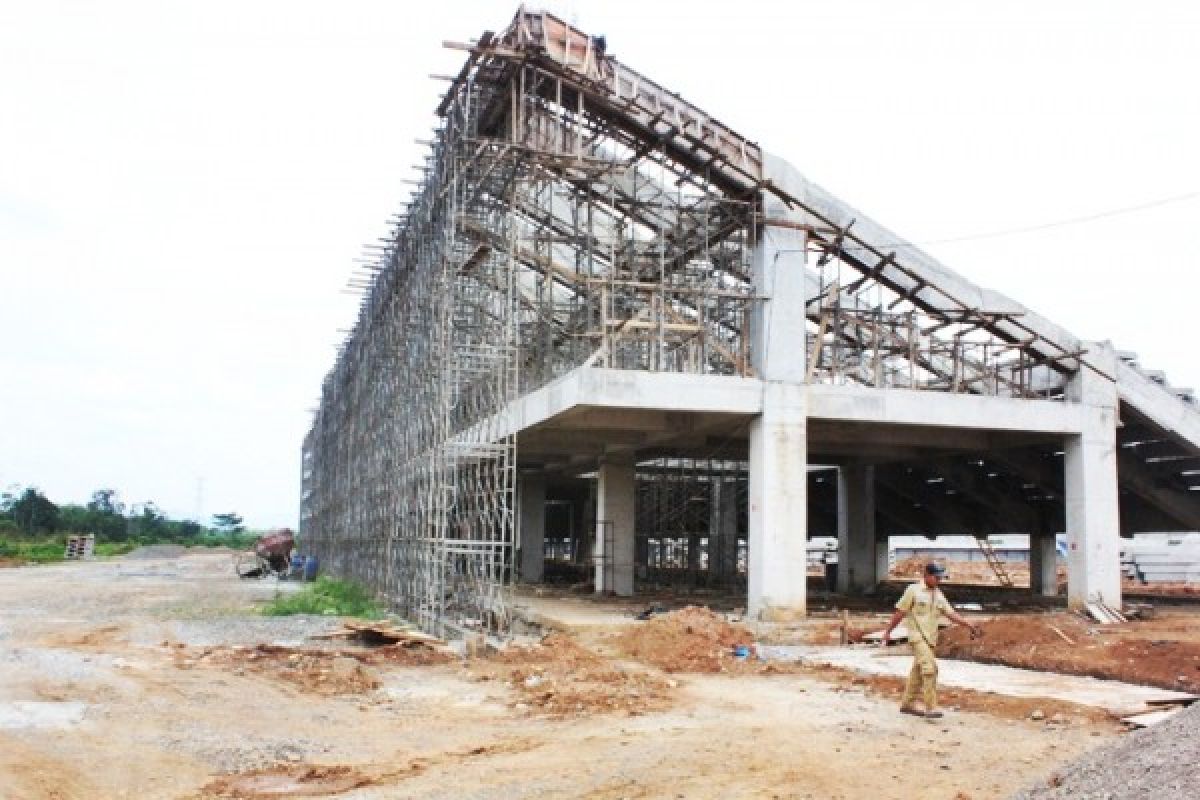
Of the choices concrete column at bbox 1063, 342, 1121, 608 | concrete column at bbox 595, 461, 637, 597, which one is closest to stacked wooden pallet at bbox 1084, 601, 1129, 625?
concrete column at bbox 1063, 342, 1121, 608

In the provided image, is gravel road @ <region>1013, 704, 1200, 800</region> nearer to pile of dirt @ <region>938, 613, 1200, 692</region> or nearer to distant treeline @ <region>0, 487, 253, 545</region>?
pile of dirt @ <region>938, 613, 1200, 692</region>

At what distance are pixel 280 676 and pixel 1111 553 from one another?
710 inches

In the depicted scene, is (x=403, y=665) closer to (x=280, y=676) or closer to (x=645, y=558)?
(x=280, y=676)

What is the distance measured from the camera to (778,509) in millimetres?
20625

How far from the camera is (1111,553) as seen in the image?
23.5 metres

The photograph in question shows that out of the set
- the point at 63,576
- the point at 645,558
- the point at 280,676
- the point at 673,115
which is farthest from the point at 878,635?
the point at 63,576

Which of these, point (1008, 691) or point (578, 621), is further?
Answer: point (578, 621)

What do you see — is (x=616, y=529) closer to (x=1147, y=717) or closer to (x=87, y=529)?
(x=1147, y=717)

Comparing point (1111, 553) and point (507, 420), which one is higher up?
point (507, 420)

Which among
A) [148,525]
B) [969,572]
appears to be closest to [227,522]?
[148,525]

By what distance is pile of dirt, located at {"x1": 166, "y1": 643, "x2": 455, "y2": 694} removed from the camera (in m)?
13.6

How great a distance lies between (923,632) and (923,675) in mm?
547

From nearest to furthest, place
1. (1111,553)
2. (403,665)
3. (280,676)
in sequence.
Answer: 1. (280,676)
2. (403,665)
3. (1111,553)

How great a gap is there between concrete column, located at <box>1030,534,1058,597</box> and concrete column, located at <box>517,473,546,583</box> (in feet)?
52.1
